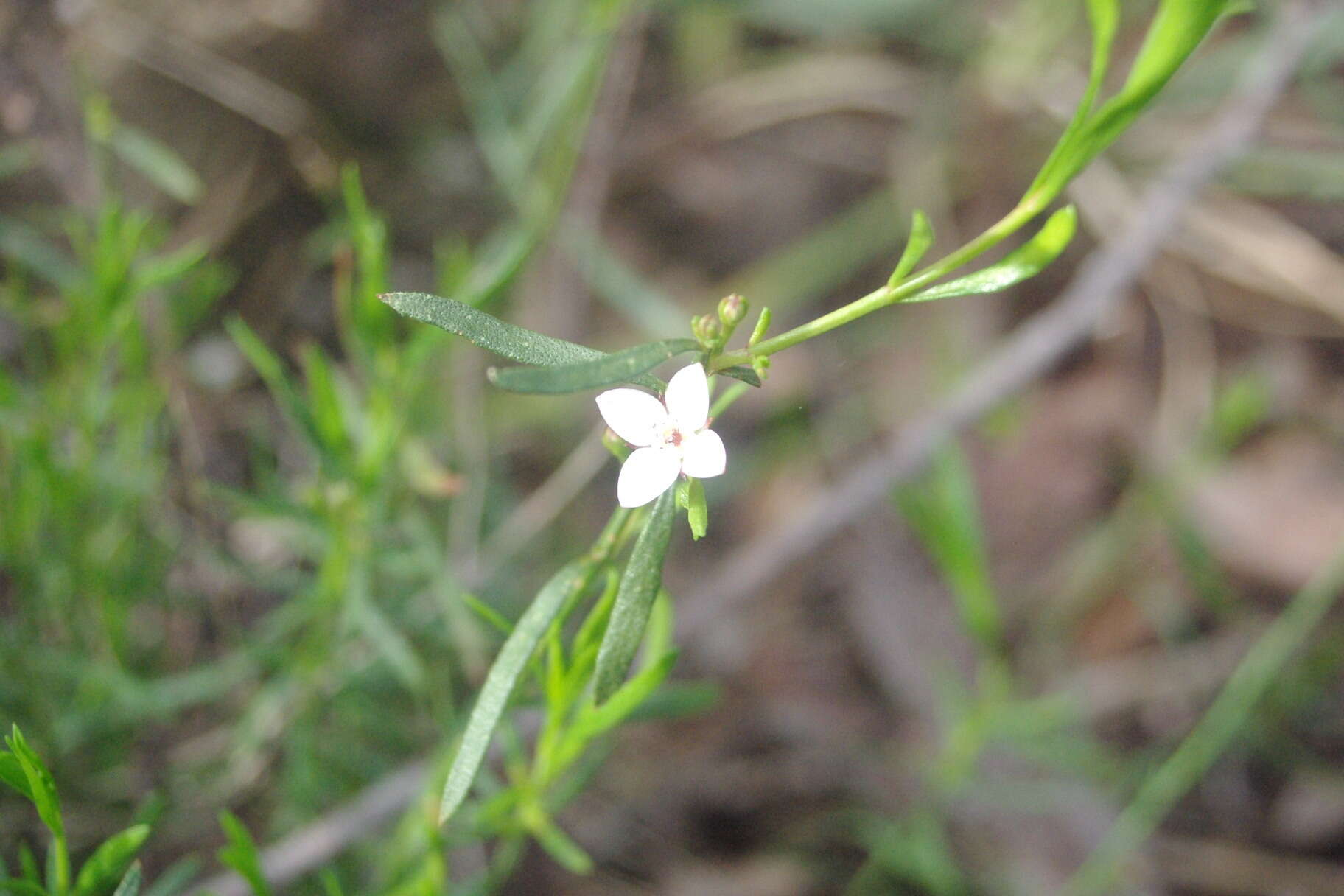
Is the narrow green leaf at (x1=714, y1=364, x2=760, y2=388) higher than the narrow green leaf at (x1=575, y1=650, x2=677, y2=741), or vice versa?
the narrow green leaf at (x1=714, y1=364, x2=760, y2=388)

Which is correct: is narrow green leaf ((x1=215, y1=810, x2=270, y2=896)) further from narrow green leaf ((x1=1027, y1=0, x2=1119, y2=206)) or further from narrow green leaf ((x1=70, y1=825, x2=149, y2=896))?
narrow green leaf ((x1=1027, y1=0, x2=1119, y2=206))

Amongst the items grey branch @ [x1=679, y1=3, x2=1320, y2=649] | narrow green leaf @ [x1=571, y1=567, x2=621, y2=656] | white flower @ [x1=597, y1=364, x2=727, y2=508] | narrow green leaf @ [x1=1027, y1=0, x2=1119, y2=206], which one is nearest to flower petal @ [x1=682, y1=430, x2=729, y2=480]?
white flower @ [x1=597, y1=364, x2=727, y2=508]

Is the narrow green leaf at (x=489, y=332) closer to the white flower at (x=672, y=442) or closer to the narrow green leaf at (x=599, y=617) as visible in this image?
the white flower at (x=672, y=442)

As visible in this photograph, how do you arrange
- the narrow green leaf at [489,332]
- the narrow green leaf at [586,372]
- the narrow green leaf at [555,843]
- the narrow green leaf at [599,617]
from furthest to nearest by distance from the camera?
the narrow green leaf at [555,843] → the narrow green leaf at [599,617] → the narrow green leaf at [489,332] → the narrow green leaf at [586,372]

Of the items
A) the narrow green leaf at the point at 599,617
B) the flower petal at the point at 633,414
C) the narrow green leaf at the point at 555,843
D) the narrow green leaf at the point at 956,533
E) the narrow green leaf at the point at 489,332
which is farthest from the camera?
the narrow green leaf at the point at 956,533

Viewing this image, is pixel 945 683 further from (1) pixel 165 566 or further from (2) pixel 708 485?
(1) pixel 165 566

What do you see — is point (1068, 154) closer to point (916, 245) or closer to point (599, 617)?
point (916, 245)

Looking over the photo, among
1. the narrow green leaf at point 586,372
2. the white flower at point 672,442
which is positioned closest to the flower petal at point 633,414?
the white flower at point 672,442
